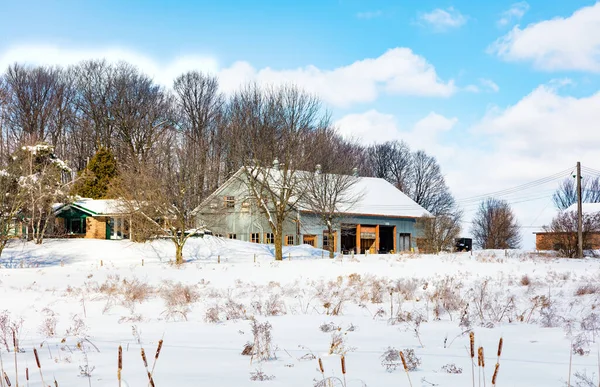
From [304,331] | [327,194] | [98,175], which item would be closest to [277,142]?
[327,194]

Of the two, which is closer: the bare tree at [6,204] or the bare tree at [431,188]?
the bare tree at [6,204]

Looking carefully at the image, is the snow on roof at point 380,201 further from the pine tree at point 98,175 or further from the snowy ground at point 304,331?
the snowy ground at point 304,331

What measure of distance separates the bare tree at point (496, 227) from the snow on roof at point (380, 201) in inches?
722

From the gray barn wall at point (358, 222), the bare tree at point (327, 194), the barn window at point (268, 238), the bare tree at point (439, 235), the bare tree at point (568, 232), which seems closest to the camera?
the bare tree at point (568, 232)

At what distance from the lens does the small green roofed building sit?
4841 centimetres

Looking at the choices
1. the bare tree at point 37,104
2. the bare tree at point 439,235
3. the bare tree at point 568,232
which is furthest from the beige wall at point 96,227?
the bare tree at point 568,232

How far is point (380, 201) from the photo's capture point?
5431cm

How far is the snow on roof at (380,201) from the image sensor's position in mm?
52094

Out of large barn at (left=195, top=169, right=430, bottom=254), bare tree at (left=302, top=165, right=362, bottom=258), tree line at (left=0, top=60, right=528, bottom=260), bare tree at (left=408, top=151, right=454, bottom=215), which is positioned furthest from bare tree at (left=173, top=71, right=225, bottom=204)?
bare tree at (left=408, top=151, right=454, bottom=215)

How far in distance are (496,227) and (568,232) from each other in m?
38.4

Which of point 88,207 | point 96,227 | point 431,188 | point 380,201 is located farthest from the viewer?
point 431,188

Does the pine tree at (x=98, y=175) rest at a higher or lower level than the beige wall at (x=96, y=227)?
higher

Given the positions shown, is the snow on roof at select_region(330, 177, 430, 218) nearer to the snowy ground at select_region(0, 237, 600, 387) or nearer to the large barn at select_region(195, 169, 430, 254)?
the large barn at select_region(195, 169, 430, 254)

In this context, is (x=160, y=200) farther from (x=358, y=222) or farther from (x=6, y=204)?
(x=358, y=222)
